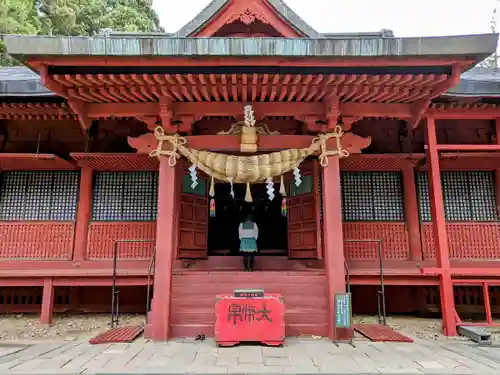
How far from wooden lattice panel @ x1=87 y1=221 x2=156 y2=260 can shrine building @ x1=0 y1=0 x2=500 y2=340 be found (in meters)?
0.03

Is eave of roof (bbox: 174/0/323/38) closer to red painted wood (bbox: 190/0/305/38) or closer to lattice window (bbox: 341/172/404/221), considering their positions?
red painted wood (bbox: 190/0/305/38)

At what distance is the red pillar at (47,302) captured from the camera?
7.37m

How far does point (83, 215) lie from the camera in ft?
27.7

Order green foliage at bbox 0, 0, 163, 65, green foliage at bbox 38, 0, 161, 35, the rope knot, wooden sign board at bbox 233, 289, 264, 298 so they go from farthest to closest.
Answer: green foliage at bbox 38, 0, 161, 35 → green foliage at bbox 0, 0, 163, 65 → the rope knot → wooden sign board at bbox 233, 289, 264, 298

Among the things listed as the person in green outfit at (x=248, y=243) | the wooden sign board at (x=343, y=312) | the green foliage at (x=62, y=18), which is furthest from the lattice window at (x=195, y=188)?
the green foliage at (x=62, y=18)

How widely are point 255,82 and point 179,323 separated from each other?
169 inches

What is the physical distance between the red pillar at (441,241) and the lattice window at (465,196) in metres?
1.97

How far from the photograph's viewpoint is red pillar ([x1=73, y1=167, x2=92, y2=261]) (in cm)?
832

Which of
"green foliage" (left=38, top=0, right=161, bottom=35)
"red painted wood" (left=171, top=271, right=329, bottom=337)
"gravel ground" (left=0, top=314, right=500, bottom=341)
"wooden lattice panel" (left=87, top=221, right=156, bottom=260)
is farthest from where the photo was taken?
"green foliage" (left=38, top=0, right=161, bottom=35)

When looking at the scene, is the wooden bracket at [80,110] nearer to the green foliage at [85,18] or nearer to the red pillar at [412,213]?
the red pillar at [412,213]

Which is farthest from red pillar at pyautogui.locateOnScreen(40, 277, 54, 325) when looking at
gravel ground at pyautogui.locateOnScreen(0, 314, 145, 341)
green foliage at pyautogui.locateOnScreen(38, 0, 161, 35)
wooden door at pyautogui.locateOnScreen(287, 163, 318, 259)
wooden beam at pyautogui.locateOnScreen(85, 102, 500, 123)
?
green foliage at pyautogui.locateOnScreen(38, 0, 161, 35)

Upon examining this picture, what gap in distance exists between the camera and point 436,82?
223 inches

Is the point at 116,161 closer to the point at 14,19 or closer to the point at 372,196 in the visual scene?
the point at 372,196

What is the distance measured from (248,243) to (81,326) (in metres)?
4.10
